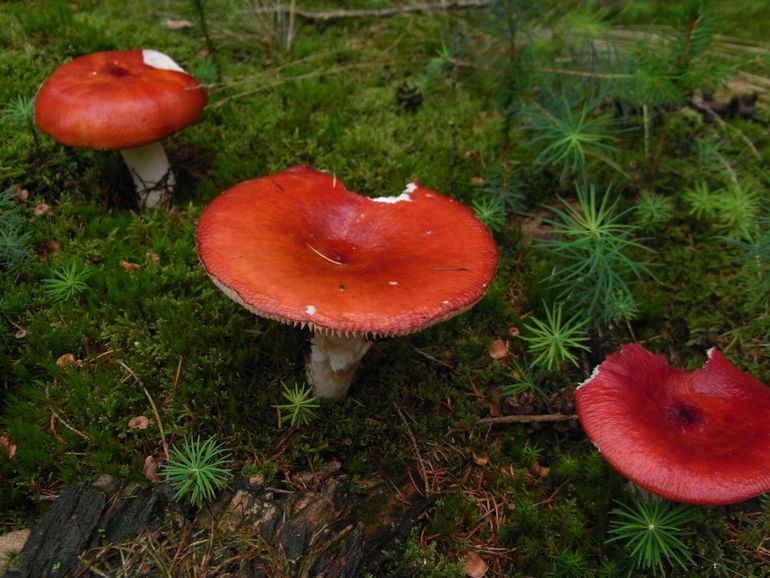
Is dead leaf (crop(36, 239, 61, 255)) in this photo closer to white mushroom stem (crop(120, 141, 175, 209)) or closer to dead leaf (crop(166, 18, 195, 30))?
white mushroom stem (crop(120, 141, 175, 209))

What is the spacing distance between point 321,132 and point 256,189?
1.70m

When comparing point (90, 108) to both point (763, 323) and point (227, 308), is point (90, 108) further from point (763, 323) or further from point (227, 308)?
point (763, 323)

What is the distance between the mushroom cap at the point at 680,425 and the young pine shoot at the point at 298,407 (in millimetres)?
1258

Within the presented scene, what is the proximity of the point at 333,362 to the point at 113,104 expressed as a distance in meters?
1.90

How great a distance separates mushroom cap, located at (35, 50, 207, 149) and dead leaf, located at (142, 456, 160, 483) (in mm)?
1710

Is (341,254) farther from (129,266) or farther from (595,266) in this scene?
(129,266)

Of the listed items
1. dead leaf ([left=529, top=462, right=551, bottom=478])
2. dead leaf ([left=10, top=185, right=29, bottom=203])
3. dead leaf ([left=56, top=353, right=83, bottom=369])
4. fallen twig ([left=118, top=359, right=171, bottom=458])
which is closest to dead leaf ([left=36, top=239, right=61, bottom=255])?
dead leaf ([left=10, top=185, right=29, bottom=203])

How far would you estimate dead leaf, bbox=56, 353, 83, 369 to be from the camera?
3.04 m

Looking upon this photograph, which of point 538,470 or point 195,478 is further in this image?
point 538,470

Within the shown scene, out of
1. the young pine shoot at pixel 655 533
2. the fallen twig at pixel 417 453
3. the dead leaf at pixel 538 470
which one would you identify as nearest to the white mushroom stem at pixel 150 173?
the fallen twig at pixel 417 453

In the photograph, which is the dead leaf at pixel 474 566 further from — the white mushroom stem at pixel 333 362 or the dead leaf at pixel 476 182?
the dead leaf at pixel 476 182

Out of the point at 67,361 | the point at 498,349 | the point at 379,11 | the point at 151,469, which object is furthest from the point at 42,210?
the point at 379,11

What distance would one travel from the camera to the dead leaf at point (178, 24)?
17.1 ft

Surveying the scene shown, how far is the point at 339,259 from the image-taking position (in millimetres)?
2697
